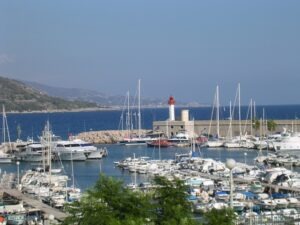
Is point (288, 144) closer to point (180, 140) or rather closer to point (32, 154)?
point (180, 140)

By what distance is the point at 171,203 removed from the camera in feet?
62.6

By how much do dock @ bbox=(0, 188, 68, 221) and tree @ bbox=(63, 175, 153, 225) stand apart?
8004 mm

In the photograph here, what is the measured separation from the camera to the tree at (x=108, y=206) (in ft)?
58.8

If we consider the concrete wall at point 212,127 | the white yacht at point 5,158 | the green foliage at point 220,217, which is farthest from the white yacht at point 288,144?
the green foliage at point 220,217

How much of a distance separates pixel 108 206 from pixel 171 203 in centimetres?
172

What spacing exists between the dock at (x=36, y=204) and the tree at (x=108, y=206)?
26.3ft

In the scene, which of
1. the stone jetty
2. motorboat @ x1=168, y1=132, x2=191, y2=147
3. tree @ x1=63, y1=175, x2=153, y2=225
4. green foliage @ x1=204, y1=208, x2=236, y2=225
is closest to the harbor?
the stone jetty

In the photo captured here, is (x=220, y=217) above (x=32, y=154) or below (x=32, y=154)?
above

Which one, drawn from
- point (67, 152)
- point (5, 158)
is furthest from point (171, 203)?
point (5, 158)

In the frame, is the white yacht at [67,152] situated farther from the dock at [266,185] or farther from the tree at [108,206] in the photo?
the tree at [108,206]

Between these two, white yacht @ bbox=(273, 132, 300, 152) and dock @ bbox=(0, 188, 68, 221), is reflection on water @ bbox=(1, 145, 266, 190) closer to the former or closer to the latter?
white yacht @ bbox=(273, 132, 300, 152)

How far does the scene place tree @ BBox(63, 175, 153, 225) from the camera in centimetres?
1792

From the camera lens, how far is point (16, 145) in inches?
2840

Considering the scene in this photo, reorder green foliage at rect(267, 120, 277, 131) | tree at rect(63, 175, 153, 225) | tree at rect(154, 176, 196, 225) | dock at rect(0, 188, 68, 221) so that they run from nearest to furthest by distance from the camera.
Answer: tree at rect(154, 176, 196, 225)
tree at rect(63, 175, 153, 225)
dock at rect(0, 188, 68, 221)
green foliage at rect(267, 120, 277, 131)
